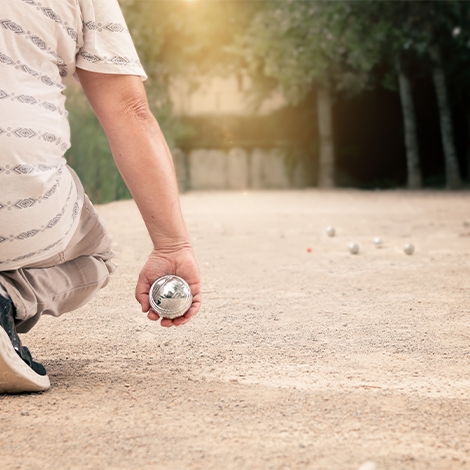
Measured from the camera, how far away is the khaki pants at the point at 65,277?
5.90 ft

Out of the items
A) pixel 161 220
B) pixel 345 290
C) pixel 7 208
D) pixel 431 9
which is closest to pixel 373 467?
pixel 161 220

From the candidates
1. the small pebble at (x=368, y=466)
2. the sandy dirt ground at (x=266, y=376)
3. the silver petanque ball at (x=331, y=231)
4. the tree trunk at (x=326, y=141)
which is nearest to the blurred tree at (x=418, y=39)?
the tree trunk at (x=326, y=141)

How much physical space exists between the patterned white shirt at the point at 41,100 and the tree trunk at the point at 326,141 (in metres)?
11.6

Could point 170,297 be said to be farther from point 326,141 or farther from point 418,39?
point 326,141

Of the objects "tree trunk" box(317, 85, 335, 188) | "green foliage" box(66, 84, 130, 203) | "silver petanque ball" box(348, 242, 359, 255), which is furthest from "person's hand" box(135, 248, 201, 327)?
"tree trunk" box(317, 85, 335, 188)

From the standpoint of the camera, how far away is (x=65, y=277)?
1.96 metres

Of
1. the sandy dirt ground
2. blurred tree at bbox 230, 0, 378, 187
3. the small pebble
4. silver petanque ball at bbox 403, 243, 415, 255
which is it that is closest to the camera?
the small pebble

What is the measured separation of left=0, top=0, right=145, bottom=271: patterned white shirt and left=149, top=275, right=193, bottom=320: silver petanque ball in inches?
11.8

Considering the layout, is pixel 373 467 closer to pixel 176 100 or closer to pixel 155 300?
pixel 155 300

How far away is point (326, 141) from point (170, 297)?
11.9m

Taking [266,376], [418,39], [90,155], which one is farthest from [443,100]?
[266,376]

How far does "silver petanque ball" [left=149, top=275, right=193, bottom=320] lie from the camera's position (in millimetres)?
1734

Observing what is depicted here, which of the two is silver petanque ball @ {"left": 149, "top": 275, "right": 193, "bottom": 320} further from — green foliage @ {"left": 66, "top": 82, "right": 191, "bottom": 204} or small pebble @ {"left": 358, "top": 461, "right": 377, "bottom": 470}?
green foliage @ {"left": 66, "top": 82, "right": 191, "bottom": 204}

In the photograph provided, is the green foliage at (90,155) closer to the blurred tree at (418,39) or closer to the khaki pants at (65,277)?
the blurred tree at (418,39)
